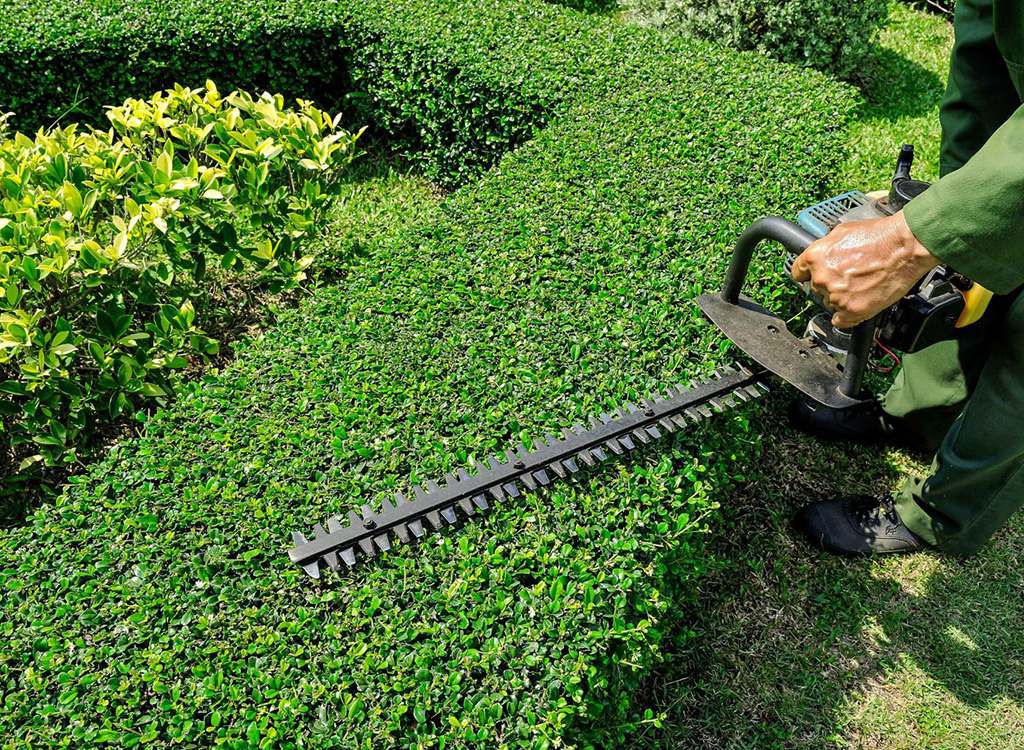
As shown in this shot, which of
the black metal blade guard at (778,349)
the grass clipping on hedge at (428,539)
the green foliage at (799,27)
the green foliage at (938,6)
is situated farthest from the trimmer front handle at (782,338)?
the green foliage at (938,6)

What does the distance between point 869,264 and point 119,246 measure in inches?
107

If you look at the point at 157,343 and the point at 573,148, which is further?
the point at 573,148

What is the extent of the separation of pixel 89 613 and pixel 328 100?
4575mm

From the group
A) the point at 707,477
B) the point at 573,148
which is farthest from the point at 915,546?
the point at 573,148

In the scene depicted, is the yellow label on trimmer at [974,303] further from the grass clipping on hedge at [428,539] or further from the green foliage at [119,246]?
the green foliage at [119,246]

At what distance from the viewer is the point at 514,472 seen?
231 centimetres

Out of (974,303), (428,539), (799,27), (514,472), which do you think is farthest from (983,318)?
(799,27)

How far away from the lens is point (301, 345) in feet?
9.43

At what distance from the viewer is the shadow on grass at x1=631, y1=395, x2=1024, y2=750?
283 centimetres

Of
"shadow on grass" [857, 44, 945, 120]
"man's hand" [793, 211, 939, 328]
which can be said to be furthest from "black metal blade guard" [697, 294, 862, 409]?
"shadow on grass" [857, 44, 945, 120]

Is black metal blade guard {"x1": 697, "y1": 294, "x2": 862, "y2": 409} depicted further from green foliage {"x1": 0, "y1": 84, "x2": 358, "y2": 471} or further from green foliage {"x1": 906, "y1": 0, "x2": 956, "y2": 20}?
Result: green foliage {"x1": 906, "y1": 0, "x2": 956, "y2": 20}

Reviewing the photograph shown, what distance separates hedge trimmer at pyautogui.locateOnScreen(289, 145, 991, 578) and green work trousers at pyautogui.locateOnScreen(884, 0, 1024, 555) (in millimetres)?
232

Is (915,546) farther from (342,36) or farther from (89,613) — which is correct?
(342,36)

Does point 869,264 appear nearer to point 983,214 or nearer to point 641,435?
point 983,214
